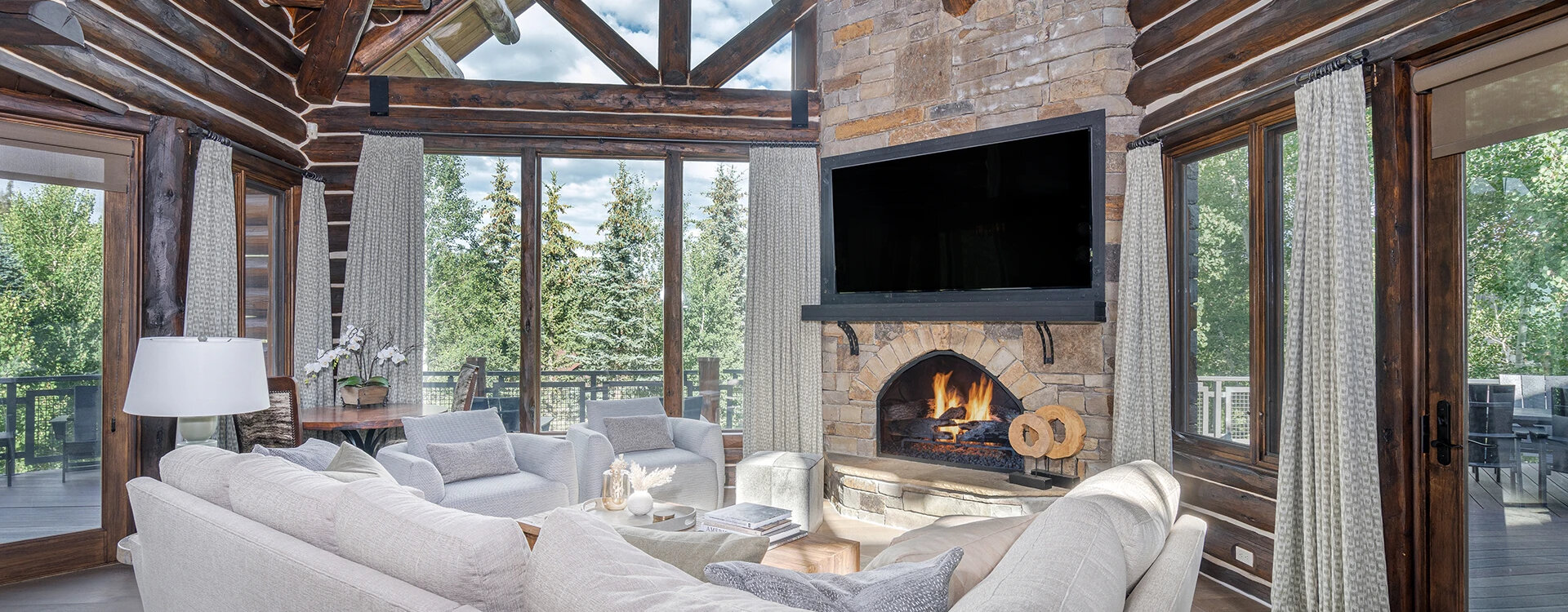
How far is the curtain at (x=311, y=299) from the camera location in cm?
564

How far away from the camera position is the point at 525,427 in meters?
5.99

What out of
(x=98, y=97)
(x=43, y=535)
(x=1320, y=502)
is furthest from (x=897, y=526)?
(x=98, y=97)

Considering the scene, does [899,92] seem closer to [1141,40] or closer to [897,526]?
[1141,40]

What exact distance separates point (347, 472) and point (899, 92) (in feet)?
12.3

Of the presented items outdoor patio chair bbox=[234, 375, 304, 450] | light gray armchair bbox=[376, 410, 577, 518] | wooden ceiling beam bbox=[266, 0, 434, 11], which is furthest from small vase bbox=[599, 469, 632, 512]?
wooden ceiling beam bbox=[266, 0, 434, 11]

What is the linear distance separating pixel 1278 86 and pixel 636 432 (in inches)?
151

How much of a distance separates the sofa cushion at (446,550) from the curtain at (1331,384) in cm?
274

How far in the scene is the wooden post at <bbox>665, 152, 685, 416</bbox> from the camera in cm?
616

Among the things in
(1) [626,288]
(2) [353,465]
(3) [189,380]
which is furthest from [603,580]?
(1) [626,288]

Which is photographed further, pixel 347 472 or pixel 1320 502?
pixel 1320 502

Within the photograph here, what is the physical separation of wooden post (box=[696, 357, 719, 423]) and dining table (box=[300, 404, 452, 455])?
5.90ft

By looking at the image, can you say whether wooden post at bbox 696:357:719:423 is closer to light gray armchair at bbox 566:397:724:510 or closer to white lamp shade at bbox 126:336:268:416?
light gray armchair at bbox 566:397:724:510

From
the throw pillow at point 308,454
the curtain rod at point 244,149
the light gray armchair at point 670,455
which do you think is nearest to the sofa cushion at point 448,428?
the light gray armchair at point 670,455

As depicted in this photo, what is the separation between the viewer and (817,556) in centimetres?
303
